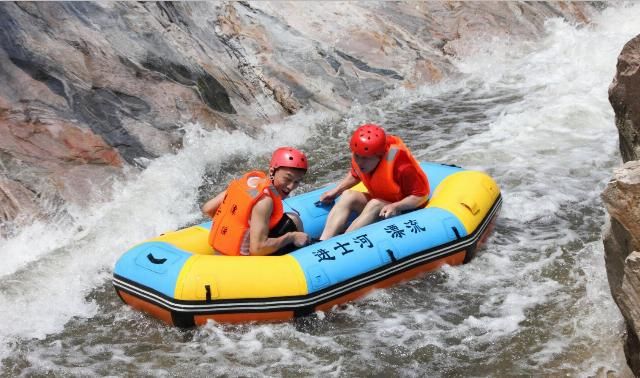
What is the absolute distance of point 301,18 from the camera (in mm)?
11797

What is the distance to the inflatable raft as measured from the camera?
4879 millimetres

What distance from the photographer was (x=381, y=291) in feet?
17.7

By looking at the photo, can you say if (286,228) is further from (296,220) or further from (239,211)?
(239,211)

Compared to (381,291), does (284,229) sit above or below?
above

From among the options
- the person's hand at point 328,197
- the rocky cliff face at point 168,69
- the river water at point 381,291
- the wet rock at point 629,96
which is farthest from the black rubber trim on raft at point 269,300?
the rocky cliff face at point 168,69

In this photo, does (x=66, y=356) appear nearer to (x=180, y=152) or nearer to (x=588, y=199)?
(x=180, y=152)

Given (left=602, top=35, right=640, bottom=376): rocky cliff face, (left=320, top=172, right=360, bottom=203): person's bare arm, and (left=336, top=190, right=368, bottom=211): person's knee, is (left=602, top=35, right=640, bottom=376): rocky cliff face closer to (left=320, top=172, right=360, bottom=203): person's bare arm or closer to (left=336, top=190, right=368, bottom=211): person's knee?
(left=336, top=190, right=368, bottom=211): person's knee

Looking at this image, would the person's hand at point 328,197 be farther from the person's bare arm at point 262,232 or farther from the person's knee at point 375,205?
the person's bare arm at point 262,232

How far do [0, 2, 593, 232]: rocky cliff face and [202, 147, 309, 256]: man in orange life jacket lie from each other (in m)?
2.42

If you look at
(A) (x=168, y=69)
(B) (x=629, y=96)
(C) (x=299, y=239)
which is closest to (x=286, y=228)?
(C) (x=299, y=239)

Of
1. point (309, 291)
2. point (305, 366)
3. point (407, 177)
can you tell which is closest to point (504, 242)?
point (407, 177)

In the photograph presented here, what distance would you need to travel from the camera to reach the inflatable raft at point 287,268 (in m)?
4.88

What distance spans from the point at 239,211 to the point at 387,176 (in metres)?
1.28

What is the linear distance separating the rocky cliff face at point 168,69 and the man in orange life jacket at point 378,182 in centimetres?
281
